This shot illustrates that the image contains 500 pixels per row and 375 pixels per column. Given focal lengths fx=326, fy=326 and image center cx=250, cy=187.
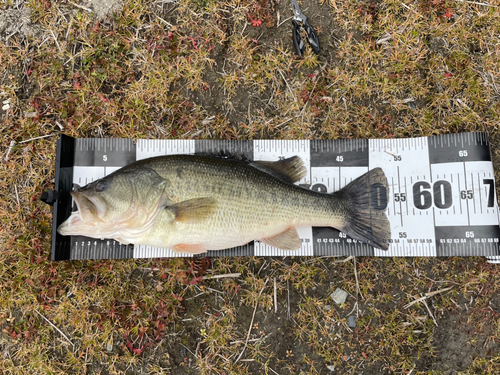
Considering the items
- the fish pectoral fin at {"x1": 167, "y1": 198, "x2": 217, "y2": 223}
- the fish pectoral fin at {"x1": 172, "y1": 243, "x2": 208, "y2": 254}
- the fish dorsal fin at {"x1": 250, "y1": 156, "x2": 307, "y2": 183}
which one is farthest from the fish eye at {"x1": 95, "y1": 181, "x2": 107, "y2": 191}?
the fish dorsal fin at {"x1": 250, "y1": 156, "x2": 307, "y2": 183}

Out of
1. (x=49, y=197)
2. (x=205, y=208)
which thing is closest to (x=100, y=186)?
(x=49, y=197)

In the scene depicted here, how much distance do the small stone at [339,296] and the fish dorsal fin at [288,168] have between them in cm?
138

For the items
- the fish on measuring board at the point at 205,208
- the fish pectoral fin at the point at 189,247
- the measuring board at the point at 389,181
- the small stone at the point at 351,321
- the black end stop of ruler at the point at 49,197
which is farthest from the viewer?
the small stone at the point at 351,321

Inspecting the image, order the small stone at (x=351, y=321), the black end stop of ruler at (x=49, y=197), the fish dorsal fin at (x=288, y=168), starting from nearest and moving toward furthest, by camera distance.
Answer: the black end stop of ruler at (x=49, y=197), the fish dorsal fin at (x=288, y=168), the small stone at (x=351, y=321)

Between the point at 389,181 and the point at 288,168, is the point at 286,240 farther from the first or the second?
the point at 389,181

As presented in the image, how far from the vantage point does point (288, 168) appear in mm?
3471

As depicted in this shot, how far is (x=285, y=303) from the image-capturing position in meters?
3.69

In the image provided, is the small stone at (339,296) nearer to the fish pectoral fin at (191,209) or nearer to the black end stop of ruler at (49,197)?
the fish pectoral fin at (191,209)

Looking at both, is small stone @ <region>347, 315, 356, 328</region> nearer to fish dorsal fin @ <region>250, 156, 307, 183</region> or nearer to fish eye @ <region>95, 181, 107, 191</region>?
fish dorsal fin @ <region>250, 156, 307, 183</region>

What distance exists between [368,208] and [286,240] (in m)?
0.94

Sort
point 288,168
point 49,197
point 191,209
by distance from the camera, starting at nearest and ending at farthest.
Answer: point 191,209 → point 49,197 → point 288,168

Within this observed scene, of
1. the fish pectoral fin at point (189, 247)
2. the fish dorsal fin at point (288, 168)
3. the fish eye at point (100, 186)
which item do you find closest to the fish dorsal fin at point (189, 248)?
the fish pectoral fin at point (189, 247)

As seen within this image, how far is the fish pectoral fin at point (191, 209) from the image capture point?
3.02 meters

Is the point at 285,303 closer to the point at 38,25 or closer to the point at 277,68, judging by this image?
the point at 277,68
